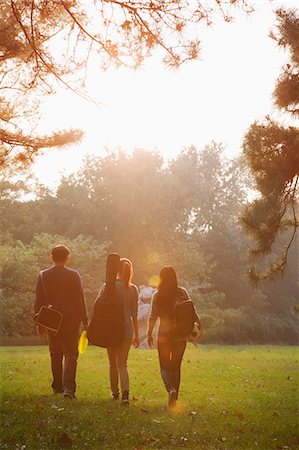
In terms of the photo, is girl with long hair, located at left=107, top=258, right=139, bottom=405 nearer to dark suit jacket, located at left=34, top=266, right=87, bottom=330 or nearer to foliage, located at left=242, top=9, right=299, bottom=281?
dark suit jacket, located at left=34, top=266, right=87, bottom=330

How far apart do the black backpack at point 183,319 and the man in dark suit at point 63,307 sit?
1.19 meters

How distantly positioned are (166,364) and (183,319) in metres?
0.64

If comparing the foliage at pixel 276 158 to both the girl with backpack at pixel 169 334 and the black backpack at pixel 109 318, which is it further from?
the black backpack at pixel 109 318

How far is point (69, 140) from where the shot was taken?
11656 millimetres

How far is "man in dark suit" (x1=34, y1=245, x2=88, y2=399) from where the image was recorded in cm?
805

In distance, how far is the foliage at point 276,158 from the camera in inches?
428

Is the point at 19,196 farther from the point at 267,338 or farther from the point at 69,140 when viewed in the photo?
the point at 69,140

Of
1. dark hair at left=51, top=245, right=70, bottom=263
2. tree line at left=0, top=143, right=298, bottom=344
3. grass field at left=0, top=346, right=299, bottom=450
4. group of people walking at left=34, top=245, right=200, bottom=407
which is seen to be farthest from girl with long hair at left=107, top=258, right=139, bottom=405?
tree line at left=0, top=143, right=298, bottom=344

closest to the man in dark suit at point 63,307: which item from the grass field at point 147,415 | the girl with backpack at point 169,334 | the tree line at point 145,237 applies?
the grass field at point 147,415

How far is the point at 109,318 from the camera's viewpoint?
Result: 7.99 metres

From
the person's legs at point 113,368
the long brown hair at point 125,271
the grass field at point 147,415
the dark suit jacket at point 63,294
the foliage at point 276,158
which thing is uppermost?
the foliage at point 276,158

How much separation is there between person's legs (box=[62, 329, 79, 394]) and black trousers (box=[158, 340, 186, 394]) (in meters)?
1.14

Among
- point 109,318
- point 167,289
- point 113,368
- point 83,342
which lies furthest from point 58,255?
point 113,368

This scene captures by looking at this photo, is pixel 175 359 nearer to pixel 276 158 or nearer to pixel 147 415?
pixel 147 415
